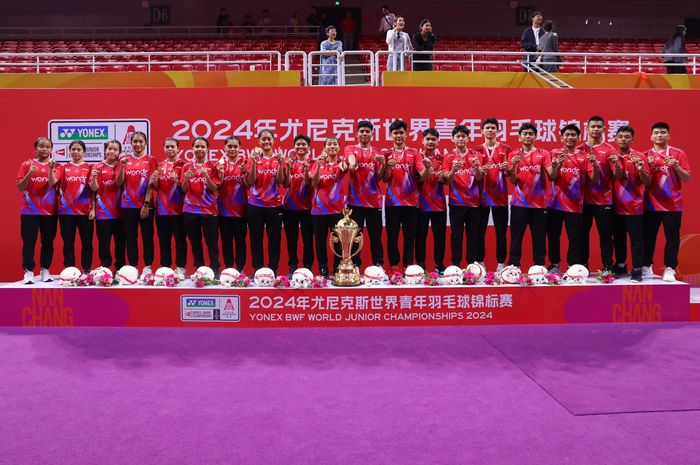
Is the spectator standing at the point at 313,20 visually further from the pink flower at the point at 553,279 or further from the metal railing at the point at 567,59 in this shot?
the pink flower at the point at 553,279

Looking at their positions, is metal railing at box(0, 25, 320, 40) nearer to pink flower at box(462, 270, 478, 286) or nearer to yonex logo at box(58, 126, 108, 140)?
yonex logo at box(58, 126, 108, 140)

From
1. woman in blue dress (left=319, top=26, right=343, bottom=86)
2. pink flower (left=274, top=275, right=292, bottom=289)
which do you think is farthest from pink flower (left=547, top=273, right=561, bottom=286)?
woman in blue dress (left=319, top=26, right=343, bottom=86)

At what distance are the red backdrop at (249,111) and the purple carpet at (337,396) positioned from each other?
2.58 meters

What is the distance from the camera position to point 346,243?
5230 millimetres

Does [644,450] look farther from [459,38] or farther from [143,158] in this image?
[459,38]

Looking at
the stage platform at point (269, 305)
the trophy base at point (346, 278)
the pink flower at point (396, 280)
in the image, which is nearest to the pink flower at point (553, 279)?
the stage platform at point (269, 305)

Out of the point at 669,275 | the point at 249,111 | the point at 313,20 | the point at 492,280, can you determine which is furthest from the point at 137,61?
the point at 669,275

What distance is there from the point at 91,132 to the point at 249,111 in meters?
1.91

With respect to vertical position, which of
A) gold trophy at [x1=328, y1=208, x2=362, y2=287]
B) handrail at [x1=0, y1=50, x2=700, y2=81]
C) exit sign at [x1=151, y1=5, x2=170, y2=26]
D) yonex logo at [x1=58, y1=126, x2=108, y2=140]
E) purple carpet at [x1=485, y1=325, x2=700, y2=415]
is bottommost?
purple carpet at [x1=485, y1=325, x2=700, y2=415]

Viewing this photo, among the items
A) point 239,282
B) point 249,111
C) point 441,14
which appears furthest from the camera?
point 441,14

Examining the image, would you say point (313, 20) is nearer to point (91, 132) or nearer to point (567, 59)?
point (567, 59)

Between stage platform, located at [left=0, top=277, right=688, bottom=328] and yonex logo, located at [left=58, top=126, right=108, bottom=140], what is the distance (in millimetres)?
2180

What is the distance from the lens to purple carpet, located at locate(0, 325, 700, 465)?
2.72 m

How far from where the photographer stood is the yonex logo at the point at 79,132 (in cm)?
662
